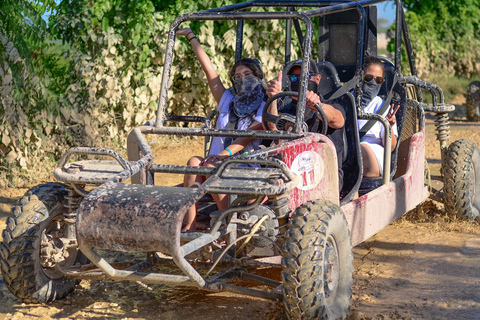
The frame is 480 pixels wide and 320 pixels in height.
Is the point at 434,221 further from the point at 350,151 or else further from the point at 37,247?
the point at 37,247

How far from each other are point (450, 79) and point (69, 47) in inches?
403

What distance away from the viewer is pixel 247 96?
5.08 m

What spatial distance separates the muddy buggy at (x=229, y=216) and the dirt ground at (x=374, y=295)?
17cm

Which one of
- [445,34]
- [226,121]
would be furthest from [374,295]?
[445,34]

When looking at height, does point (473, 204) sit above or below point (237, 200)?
below

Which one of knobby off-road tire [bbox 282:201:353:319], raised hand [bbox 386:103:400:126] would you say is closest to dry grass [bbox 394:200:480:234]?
raised hand [bbox 386:103:400:126]

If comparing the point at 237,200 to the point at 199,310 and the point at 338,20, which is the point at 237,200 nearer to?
the point at 199,310

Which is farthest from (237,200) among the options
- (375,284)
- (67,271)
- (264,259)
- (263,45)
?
(263,45)

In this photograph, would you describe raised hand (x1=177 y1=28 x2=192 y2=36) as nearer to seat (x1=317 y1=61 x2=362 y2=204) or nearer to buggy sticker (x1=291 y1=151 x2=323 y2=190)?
seat (x1=317 y1=61 x2=362 y2=204)

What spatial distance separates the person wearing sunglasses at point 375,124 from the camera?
216 inches

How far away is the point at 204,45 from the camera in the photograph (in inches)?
383

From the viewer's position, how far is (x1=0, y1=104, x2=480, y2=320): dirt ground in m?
4.21

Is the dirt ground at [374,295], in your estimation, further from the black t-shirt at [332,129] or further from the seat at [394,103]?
the black t-shirt at [332,129]

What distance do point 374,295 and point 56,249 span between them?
1.92 metres
